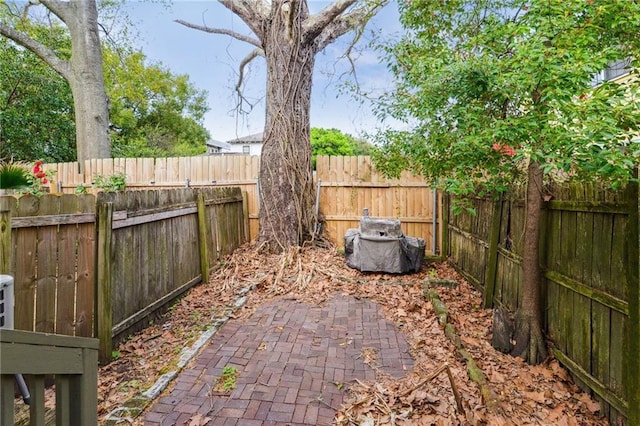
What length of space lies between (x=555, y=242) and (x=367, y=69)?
635cm

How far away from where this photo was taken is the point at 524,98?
2.65m

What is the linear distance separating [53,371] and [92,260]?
209 cm

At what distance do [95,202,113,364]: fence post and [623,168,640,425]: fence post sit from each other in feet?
11.9

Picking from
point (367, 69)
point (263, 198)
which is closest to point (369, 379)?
point (263, 198)

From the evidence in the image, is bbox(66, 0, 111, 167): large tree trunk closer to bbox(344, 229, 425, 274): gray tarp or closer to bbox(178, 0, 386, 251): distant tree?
bbox(178, 0, 386, 251): distant tree

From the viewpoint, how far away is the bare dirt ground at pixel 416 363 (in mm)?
2350

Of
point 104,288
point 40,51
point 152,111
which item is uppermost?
point 152,111

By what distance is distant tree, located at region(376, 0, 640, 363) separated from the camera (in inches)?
80.5

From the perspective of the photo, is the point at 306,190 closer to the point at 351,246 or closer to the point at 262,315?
the point at 351,246

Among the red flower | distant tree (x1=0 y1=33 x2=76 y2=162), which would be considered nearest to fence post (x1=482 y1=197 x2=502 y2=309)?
the red flower

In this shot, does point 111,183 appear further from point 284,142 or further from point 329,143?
point 329,143

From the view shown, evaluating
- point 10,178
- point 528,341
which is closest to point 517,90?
point 528,341

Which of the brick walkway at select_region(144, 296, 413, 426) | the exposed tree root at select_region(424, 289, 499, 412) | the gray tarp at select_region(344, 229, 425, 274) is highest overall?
the gray tarp at select_region(344, 229, 425, 274)

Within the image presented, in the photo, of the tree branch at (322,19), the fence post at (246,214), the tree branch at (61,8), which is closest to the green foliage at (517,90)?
the tree branch at (322,19)
